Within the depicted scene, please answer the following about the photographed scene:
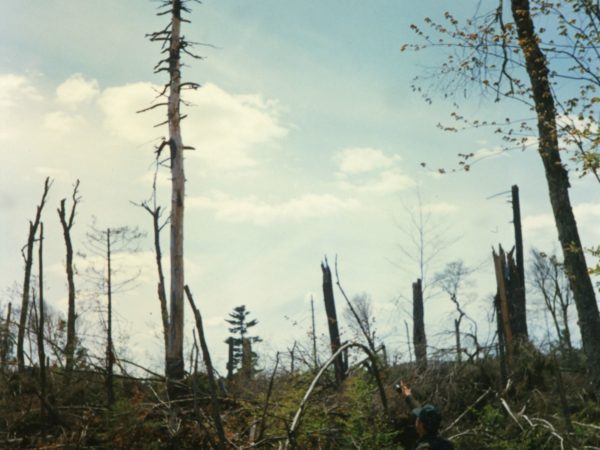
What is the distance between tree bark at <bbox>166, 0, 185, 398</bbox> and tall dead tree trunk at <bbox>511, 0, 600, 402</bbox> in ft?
29.4

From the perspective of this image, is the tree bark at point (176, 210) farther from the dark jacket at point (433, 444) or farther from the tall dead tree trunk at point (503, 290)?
the tall dead tree trunk at point (503, 290)

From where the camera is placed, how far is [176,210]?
15.3 meters

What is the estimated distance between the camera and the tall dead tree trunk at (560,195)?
1155 centimetres

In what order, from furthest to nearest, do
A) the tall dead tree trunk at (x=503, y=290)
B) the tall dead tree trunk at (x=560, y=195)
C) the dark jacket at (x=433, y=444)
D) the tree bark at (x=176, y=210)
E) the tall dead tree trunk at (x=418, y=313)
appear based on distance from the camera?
the tall dead tree trunk at (x=418, y=313), the tall dead tree trunk at (x=503, y=290), the tree bark at (x=176, y=210), the tall dead tree trunk at (x=560, y=195), the dark jacket at (x=433, y=444)

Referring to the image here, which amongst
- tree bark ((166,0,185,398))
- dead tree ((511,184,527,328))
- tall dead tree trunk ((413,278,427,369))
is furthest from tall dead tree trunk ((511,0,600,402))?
tall dead tree trunk ((413,278,427,369))

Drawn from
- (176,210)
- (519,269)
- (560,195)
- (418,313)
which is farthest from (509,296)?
(176,210)

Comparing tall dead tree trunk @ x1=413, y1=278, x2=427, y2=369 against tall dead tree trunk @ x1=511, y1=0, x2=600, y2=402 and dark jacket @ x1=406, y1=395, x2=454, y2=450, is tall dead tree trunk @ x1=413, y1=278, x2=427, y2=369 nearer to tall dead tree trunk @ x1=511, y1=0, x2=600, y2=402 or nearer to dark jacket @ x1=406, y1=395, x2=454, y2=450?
tall dead tree trunk @ x1=511, y1=0, x2=600, y2=402

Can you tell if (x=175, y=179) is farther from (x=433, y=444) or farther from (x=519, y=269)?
(x=519, y=269)

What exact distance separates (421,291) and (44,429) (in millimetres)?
21633

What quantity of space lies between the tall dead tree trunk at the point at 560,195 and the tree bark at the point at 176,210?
8972 mm

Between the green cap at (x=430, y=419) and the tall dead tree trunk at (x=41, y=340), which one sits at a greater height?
the tall dead tree trunk at (x=41, y=340)

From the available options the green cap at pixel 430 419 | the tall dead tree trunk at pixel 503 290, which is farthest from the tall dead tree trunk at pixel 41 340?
the tall dead tree trunk at pixel 503 290

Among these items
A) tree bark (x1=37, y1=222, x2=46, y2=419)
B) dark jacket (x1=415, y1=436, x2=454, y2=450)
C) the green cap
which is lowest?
dark jacket (x1=415, y1=436, x2=454, y2=450)

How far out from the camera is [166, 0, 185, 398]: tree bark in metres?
14.3
